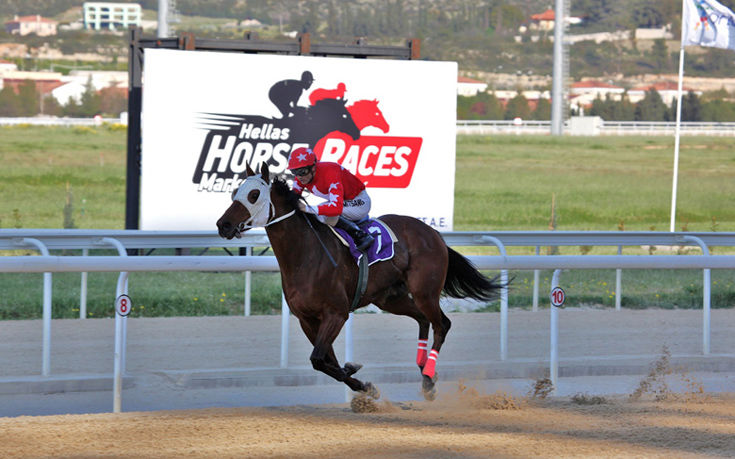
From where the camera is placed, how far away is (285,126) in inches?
512

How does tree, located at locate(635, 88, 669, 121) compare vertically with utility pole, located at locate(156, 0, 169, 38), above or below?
above

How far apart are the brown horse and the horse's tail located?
0.05 metres

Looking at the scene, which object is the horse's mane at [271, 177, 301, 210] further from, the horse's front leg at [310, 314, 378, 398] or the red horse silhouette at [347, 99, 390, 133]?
the red horse silhouette at [347, 99, 390, 133]

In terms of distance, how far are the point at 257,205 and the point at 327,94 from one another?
791 centimetres

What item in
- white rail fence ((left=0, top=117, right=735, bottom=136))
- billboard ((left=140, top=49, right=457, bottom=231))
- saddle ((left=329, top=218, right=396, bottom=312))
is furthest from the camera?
white rail fence ((left=0, top=117, right=735, bottom=136))

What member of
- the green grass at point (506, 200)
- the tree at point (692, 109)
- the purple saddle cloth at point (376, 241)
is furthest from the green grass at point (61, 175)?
the tree at point (692, 109)

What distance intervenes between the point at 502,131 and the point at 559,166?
39.5 ft

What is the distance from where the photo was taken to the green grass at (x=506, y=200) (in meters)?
11.7

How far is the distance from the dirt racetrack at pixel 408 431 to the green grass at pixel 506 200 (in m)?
4.83

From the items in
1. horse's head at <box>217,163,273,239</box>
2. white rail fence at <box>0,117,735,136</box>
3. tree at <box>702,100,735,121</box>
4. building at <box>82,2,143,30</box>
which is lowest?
horse's head at <box>217,163,273,239</box>

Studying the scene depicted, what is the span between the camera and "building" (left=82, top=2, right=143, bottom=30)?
10249cm

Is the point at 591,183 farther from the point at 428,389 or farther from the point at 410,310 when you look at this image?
the point at 428,389

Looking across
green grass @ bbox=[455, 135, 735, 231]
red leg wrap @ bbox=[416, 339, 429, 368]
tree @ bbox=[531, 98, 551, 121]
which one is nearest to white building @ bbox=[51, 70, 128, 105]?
tree @ bbox=[531, 98, 551, 121]

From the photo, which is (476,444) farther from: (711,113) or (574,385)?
(711,113)
